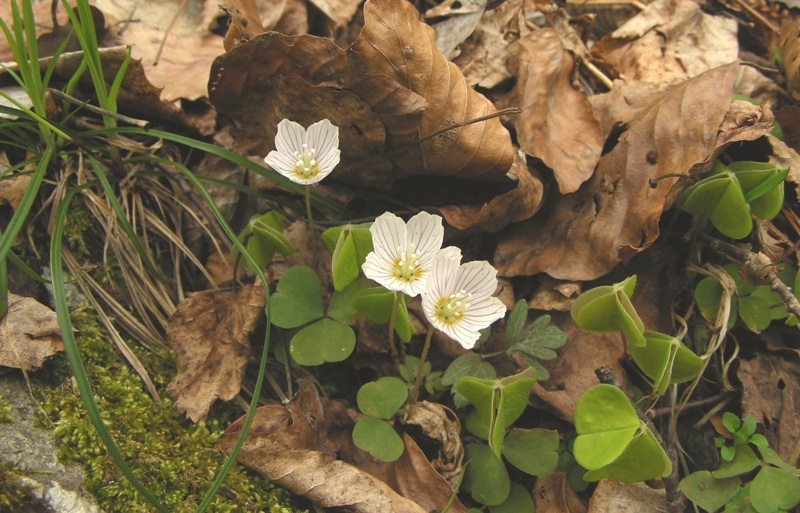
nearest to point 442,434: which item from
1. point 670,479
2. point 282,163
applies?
point 670,479

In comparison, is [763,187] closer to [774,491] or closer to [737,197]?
[737,197]

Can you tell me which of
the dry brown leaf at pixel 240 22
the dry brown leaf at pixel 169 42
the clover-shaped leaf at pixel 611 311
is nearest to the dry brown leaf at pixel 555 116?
the clover-shaped leaf at pixel 611 311

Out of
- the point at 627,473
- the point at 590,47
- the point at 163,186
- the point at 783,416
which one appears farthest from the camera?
the point at 590,47

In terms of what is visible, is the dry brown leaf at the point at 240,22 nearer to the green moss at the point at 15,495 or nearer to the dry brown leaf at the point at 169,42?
the dry brown leaf at the point at 169,42

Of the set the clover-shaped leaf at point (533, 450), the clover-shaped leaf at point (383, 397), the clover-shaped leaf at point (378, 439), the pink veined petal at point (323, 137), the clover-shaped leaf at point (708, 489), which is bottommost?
the clover-shaped leaf at point (708, 489)

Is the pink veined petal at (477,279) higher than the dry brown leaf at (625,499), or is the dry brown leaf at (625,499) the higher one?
the pink veined petal at (477,279)

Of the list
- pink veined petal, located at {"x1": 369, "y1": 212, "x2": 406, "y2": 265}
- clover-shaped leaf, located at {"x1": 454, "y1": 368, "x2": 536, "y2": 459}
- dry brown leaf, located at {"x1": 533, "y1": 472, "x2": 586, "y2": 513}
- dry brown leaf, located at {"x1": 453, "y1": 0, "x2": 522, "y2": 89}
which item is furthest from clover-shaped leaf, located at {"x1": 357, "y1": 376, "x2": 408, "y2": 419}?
dry brown leaf, located at {"x1": 453, "y1": 0, "x2": 522, "y2": 89}

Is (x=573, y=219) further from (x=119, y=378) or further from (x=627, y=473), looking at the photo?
(x=119, y=378)

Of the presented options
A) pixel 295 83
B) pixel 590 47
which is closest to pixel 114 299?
pixel 295 83
